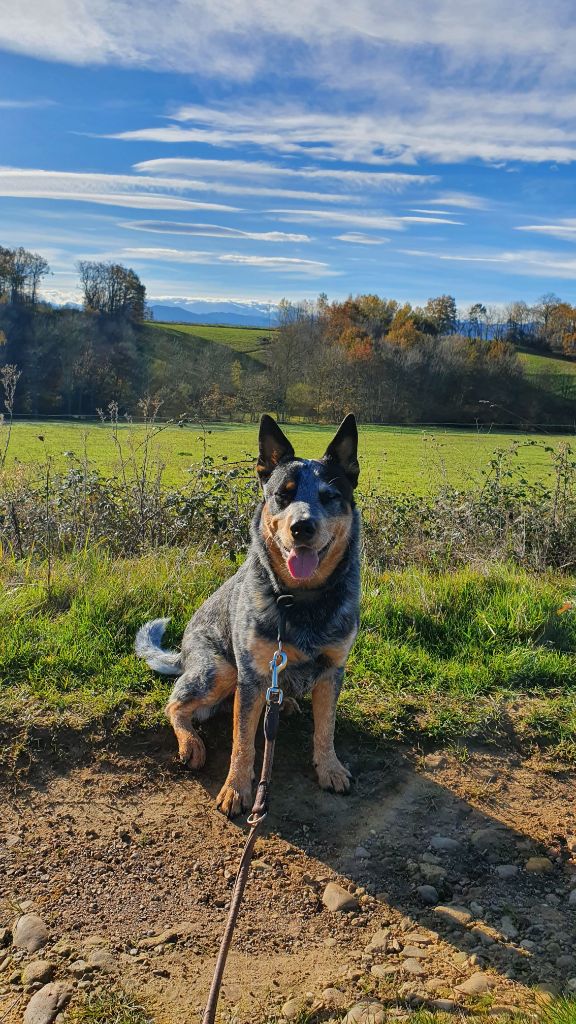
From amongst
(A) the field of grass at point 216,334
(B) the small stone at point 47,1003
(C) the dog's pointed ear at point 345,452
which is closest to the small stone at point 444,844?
(B) the small stone at point 47,1003

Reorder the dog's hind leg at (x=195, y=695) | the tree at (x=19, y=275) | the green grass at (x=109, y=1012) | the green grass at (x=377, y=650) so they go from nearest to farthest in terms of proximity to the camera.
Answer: the green grass at (x=109, y=1012) → the dog's hind leg at (x=195, y=695) → the green grass at (x=377, y=650) → the tree at (x=19, y=275)

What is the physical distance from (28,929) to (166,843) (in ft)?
2.43

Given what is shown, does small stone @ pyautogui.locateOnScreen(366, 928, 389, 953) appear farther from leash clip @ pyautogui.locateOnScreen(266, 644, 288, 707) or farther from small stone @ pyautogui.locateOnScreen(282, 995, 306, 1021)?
leash clip @ pyautogui.locateOnScreen(266, 644, 288, 707)

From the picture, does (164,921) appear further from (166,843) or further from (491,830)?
(491,830)

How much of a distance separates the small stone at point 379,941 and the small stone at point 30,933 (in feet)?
4.61

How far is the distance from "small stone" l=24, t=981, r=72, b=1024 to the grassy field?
5696 mm

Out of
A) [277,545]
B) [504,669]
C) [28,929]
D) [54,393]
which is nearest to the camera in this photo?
A: [28,929]

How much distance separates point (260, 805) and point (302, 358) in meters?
28.6

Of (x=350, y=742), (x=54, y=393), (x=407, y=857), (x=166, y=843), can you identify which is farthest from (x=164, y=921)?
(x=54, y=393)

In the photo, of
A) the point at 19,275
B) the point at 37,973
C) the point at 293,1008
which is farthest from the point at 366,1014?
the point at 19,275

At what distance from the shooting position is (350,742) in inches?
165

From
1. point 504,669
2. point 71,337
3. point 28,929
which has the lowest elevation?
point 28,929

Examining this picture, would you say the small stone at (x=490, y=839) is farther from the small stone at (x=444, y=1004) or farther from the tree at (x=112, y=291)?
the tree at (x=112, y=291)

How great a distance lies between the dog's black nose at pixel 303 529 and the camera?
332 cm
